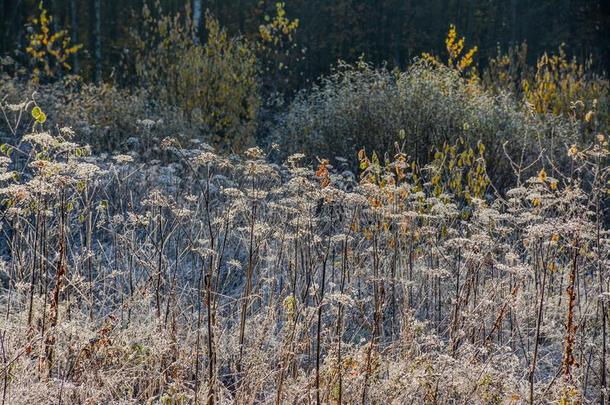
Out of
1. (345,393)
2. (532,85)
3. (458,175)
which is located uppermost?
(532,85)

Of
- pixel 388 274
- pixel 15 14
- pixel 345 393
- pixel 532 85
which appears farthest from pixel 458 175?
pixel 15 14

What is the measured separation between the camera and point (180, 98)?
9.59 metres

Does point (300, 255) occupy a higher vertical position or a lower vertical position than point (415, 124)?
lower

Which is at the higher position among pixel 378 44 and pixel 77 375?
pixel 378 44

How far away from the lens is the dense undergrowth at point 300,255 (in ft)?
9.64

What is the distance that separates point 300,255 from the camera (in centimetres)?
498

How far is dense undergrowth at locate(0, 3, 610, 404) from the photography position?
294 cm

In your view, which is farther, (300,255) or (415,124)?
(415,124)

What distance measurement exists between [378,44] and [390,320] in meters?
15.3

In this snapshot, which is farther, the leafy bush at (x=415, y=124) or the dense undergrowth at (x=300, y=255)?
the leafy bush at (x=415, y=124)

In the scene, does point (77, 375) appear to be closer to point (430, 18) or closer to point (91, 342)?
point (91, 342)

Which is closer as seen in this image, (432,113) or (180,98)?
(432,113)

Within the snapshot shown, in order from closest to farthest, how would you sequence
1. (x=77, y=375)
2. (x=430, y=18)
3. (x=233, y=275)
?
(x=77, y=375) → (x=233, y=275) → (x=430, y=18)

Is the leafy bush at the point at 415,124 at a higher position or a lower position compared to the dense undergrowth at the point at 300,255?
higher
